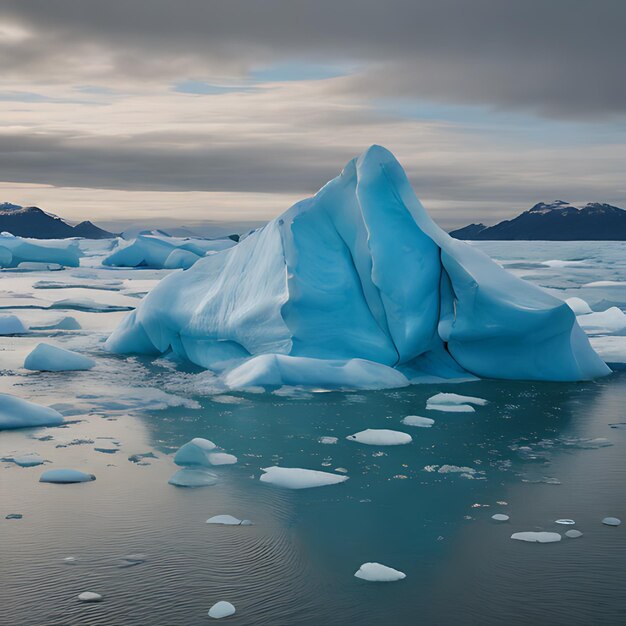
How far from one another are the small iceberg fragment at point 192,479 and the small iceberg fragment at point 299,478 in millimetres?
291

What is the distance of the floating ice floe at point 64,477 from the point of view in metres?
4.49

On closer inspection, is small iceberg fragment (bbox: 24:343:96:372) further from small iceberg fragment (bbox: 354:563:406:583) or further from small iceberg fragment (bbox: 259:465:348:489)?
small iceberg fragment (bbox: 354:563:406:583)

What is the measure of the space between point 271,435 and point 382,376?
7.03ft

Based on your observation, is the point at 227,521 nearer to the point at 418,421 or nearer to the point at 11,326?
the point at 418,421

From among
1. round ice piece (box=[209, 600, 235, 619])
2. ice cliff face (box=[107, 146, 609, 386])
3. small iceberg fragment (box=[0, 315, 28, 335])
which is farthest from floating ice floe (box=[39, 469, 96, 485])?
small iceberg fragment (box=[0, 315, 28, 335])

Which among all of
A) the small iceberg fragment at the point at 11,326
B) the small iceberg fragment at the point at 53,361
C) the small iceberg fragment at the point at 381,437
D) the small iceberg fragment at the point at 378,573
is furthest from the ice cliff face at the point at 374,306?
the small iceberg fragment at the point at 378,573

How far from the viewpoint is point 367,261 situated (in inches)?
327

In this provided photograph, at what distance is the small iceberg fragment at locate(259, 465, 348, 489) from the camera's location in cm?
448

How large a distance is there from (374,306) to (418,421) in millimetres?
2467

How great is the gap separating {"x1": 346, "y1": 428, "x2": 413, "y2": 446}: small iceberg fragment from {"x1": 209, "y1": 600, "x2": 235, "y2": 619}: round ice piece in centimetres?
253

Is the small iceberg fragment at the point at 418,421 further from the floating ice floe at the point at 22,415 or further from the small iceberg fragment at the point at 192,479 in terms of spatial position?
the floating ice floe at the point at 22,415

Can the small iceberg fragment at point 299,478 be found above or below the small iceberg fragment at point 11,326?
below

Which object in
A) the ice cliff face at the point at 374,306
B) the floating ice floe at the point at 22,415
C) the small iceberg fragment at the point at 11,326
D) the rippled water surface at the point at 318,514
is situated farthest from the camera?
the small iceberg fragment at the point at 11,326

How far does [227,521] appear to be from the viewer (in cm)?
388
